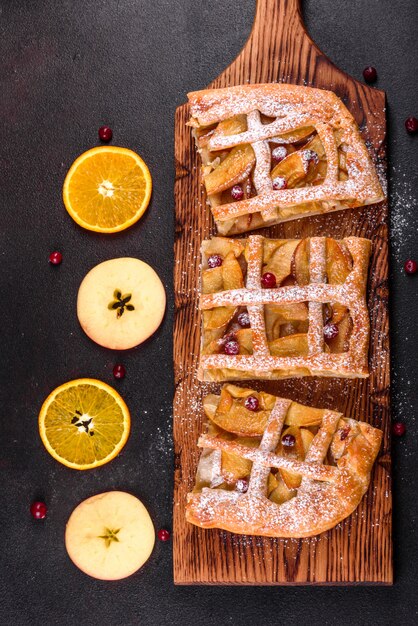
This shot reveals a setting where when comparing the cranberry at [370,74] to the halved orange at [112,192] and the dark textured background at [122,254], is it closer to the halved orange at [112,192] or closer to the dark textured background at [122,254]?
the dark textured background at [122,254]

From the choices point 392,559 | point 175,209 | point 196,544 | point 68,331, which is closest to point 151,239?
point 175,209

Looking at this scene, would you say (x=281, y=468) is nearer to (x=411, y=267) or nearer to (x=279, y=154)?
(x=411, y=267)

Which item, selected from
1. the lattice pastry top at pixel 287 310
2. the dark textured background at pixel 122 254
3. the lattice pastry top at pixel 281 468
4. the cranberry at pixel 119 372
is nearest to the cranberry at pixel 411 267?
the dark textured background at pixel 122 254

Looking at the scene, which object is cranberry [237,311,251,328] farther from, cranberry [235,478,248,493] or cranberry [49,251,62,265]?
cranberry [49,251,62,265]

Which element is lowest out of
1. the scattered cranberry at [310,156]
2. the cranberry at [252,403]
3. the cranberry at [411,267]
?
the cranberry at [252,403]

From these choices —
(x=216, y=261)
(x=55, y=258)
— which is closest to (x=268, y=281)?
(x=216, y=261)

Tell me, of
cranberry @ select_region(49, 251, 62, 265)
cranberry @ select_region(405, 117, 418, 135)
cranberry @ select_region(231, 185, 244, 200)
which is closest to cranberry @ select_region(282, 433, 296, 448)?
cranberry @ select_region(231, 185, 244, 200)
